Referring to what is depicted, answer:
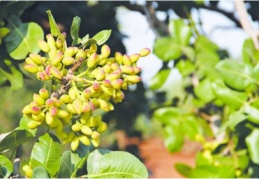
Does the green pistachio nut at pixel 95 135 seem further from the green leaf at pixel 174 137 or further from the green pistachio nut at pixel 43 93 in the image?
the green leaf at pixel 174 137

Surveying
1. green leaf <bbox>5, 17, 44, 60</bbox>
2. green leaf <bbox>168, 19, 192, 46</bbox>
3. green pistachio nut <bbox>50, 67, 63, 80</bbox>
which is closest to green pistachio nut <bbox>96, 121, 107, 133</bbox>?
green pistachio nut <bbox>50, 67, 63, 80</bbox>

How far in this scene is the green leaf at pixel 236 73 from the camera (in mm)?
1103

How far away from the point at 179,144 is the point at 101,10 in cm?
50

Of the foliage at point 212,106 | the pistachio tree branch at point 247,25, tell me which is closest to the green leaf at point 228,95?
the foliage at point 212,106

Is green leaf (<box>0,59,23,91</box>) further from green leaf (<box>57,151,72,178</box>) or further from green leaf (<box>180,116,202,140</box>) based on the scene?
green leaf (<box>180,116,202,140</box>)

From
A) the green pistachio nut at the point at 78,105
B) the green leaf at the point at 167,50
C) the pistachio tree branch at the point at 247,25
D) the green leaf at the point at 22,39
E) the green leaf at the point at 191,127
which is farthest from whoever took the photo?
the green leaf at the point at 191,127

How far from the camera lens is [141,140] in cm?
257

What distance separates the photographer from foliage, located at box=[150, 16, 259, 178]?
3.64 ft

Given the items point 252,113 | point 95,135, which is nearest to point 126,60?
point 95,135

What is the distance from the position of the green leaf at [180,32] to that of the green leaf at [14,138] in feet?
2.47

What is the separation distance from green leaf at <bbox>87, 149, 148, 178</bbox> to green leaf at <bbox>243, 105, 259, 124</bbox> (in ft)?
1.42

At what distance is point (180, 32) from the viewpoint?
1.39 meters

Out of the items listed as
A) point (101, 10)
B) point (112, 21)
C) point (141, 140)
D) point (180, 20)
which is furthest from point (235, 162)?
point (141, 140)

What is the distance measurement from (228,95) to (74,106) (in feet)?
1.90
